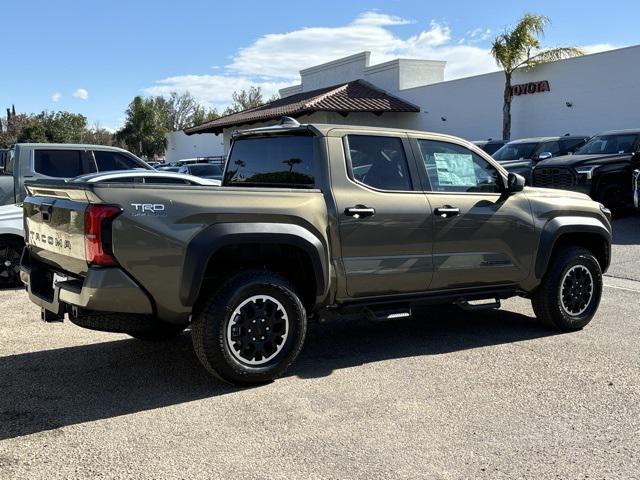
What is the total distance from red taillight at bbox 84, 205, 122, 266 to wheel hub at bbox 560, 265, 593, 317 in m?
4.27

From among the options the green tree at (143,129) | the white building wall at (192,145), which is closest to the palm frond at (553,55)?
the white building wall at (192,145)

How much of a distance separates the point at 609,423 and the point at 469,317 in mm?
Result: 2941

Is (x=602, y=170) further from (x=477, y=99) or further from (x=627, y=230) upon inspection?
(x=477, y=99)

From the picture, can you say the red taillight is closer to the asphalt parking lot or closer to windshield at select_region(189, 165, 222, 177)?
the asphalt parking lot

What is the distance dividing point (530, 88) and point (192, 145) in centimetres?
3635

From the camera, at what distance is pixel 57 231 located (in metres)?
4.61

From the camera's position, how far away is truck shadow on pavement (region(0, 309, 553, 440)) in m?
4.41

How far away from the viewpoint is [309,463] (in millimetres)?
3617

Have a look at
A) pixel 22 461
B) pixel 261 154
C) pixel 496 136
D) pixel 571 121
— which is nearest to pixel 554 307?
pixel 261 154

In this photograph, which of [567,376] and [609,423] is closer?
[609,423]

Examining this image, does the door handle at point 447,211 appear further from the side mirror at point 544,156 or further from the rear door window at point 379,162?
the side mirror at point 544,156

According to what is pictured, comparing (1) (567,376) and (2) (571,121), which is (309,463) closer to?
(1) (567,376)

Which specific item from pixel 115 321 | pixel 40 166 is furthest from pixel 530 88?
pixel 115 321

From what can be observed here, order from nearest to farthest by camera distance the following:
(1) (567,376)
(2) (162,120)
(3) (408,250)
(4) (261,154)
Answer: (1) (567,376) → (3) (408,250) → (4) (261,154) → (2) (162,120)
